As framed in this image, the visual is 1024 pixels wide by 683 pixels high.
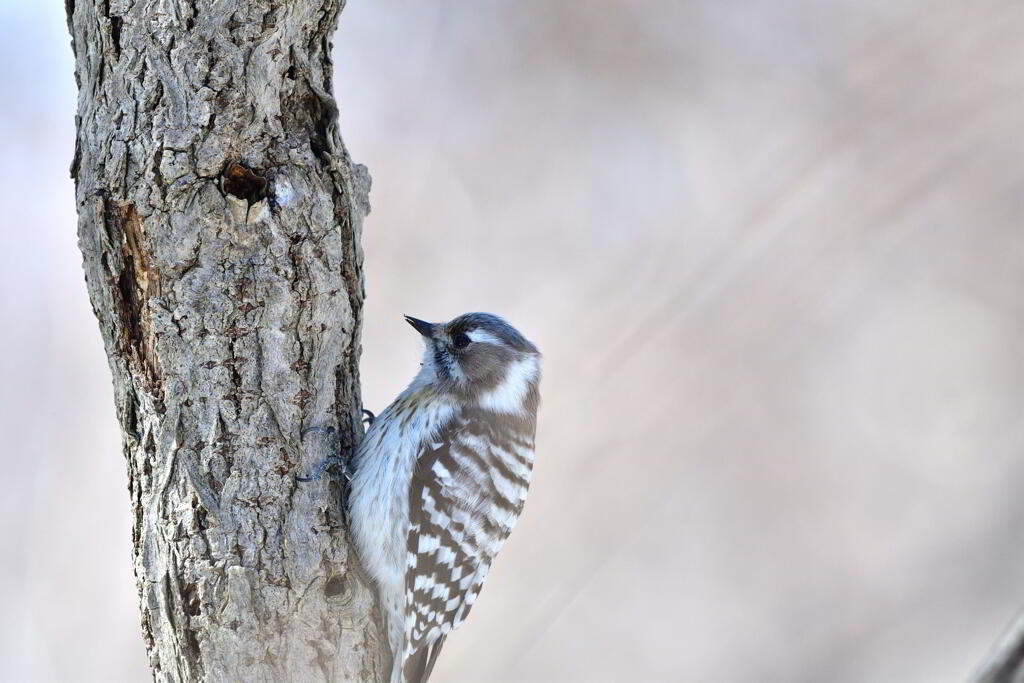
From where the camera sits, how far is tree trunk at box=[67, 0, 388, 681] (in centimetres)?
275

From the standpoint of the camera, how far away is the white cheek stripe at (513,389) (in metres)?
3.69

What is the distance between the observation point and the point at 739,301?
6316 millimetres

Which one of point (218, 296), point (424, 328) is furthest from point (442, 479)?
point (218, 296)

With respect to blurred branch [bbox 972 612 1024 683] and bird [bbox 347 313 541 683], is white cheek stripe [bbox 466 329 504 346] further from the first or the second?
blurred branch [bbox 972 612 1024 683]

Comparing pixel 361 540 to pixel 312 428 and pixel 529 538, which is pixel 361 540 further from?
pixel 529 538

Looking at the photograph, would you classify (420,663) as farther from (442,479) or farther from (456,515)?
(442,479)

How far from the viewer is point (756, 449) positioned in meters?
6.52

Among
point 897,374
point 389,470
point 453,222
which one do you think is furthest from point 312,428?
point 897,374

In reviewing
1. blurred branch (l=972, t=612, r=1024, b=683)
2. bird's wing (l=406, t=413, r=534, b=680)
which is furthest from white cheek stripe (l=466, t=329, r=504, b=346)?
blurred branch (l=972, t=612, r=1024, b=683)

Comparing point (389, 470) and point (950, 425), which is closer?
point (389, 470)

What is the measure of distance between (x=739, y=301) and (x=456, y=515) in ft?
11.2

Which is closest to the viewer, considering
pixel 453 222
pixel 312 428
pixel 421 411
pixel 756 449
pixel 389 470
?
pixel 312 428

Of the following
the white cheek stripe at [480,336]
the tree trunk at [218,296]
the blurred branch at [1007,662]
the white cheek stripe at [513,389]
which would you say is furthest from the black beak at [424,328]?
the blurred branch at [1007,662]

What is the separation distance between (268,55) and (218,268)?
61cm
